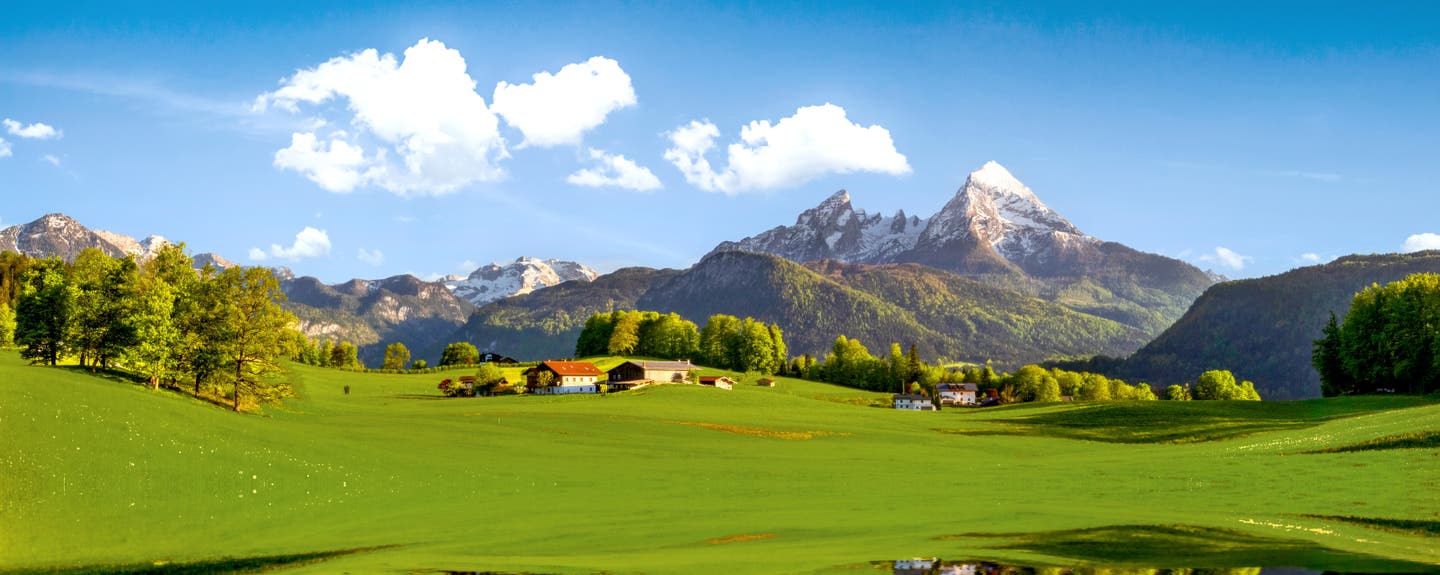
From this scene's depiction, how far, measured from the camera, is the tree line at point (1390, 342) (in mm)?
115375

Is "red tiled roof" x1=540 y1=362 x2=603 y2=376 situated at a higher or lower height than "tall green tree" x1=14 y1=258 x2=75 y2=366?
lower

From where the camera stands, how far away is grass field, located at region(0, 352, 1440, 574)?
93.5ft

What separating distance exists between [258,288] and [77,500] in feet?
142

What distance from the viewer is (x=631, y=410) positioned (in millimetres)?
115750

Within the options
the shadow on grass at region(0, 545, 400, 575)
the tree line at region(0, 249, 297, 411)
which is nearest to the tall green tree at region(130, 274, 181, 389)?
the tree line at region(0, 249, 297, 411)

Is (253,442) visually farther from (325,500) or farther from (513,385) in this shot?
(513,385)

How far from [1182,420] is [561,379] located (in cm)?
10686

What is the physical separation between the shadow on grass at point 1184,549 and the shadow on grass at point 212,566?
873 inches

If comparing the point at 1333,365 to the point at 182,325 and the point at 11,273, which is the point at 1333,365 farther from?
the point at 11,273

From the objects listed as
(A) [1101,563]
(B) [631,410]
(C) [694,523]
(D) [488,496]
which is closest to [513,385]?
(B) [631,410]

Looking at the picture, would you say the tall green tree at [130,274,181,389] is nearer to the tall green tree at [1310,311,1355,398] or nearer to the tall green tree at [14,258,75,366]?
the tall green tree at [14,258,75,366]

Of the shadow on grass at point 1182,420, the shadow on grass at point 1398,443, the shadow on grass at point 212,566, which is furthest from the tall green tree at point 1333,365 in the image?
the shadow on grass at point 212,566

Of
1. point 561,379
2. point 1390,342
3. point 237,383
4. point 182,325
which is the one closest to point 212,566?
point 237,383

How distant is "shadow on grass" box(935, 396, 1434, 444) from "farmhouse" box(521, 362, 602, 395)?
80.5 metres
